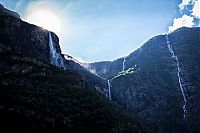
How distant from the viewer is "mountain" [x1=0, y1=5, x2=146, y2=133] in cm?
12662

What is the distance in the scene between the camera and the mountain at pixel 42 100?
415 ft

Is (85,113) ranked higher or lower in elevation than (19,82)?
lower

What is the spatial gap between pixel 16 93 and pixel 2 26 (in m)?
59.4

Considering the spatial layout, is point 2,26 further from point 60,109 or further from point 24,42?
point 60,109

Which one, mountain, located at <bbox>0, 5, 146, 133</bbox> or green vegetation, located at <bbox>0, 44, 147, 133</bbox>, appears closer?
green vegetation, located at <bbox>0, 44, 147, 133</bbox>

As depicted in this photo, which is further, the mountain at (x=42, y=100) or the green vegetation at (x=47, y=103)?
the mountain at (x=42, y=100)

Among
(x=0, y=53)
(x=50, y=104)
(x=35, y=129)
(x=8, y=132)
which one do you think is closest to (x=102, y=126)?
(x=50, y=104)

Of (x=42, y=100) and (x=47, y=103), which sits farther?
(x=42, y=100)

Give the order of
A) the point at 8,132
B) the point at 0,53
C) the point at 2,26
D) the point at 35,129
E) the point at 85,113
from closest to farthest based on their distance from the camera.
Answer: the point at 8,132 < the point at 35,129 < the point at 85,113 < the point at 0,53 < the point at 2,26

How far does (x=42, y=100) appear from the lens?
143500 millimetres

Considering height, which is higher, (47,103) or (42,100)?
(42,100)

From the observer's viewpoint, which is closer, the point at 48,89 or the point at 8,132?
the point at 8,132

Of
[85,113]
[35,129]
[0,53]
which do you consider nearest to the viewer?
[35,129]

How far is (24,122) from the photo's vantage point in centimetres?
12194
